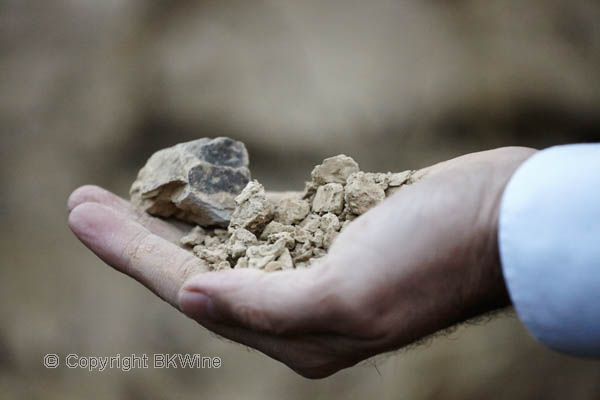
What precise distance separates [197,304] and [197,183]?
593 mm

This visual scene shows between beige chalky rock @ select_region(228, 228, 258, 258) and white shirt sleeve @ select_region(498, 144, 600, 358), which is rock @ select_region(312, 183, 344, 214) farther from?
white shirt sleeve @ select_region(498, 144, 600, 358)

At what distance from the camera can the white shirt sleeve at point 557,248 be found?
2.68 ft

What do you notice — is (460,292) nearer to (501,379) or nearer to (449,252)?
(449,252)

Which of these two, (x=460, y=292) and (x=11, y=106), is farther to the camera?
(x=11, y=106)

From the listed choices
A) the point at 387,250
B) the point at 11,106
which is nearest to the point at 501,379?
the point at 387,250

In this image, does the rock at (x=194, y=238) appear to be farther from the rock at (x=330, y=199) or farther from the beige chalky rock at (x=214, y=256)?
the rock at (x=330, y=199)

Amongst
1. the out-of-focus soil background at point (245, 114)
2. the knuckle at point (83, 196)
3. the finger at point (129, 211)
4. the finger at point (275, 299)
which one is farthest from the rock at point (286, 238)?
the out-of-focus soil background at point (245, 114)

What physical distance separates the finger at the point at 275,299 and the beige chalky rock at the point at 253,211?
342mm

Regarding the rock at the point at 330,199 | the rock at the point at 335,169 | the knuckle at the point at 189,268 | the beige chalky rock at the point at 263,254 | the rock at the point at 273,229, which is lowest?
the knuckle at the point at 189,268

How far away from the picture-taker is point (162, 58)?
2.35 m

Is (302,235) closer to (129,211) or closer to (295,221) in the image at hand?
(295,221)

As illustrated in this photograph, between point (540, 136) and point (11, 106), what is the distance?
7.74 feet

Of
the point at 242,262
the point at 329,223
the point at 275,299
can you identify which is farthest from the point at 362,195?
the point at 275,299

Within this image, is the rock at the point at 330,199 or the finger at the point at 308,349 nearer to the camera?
the finger at the point at 308,349
